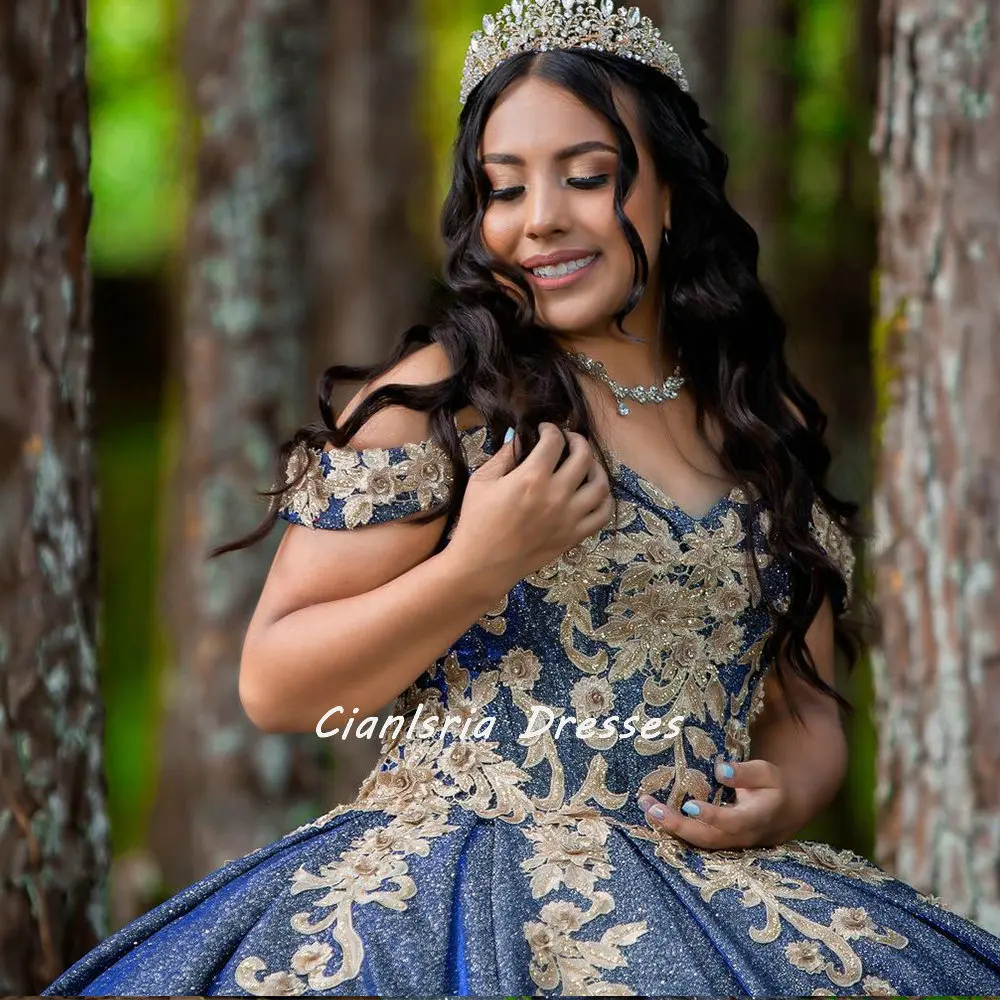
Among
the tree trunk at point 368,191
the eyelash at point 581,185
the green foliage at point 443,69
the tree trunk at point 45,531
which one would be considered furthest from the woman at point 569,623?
the green foliage at point 443,69

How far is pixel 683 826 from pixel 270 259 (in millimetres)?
3449

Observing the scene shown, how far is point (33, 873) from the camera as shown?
7.86 ft

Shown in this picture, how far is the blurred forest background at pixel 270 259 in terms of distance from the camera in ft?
16.2

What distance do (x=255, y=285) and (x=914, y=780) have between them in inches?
111

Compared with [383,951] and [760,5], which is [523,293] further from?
[760,5]

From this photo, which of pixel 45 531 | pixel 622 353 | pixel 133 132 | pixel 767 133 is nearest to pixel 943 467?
pixel 622 353

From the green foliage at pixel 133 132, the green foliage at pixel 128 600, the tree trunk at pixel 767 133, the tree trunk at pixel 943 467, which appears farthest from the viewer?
the green foliage at pixel 128 600

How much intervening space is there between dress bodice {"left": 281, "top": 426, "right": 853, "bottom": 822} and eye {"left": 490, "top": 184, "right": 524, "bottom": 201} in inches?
13.8

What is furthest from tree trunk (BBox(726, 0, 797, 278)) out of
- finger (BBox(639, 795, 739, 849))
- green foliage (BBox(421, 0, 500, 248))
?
finger (BBox(639, 795, 739, 849))

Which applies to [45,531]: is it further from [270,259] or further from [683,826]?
[270,259]

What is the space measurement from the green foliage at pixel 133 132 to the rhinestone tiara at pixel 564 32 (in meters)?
4.19

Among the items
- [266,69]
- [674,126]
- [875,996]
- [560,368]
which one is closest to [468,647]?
[560,368]

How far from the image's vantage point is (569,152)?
82.0 inches

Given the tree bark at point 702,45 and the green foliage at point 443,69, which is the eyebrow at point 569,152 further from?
the green foliage at point 443,69
